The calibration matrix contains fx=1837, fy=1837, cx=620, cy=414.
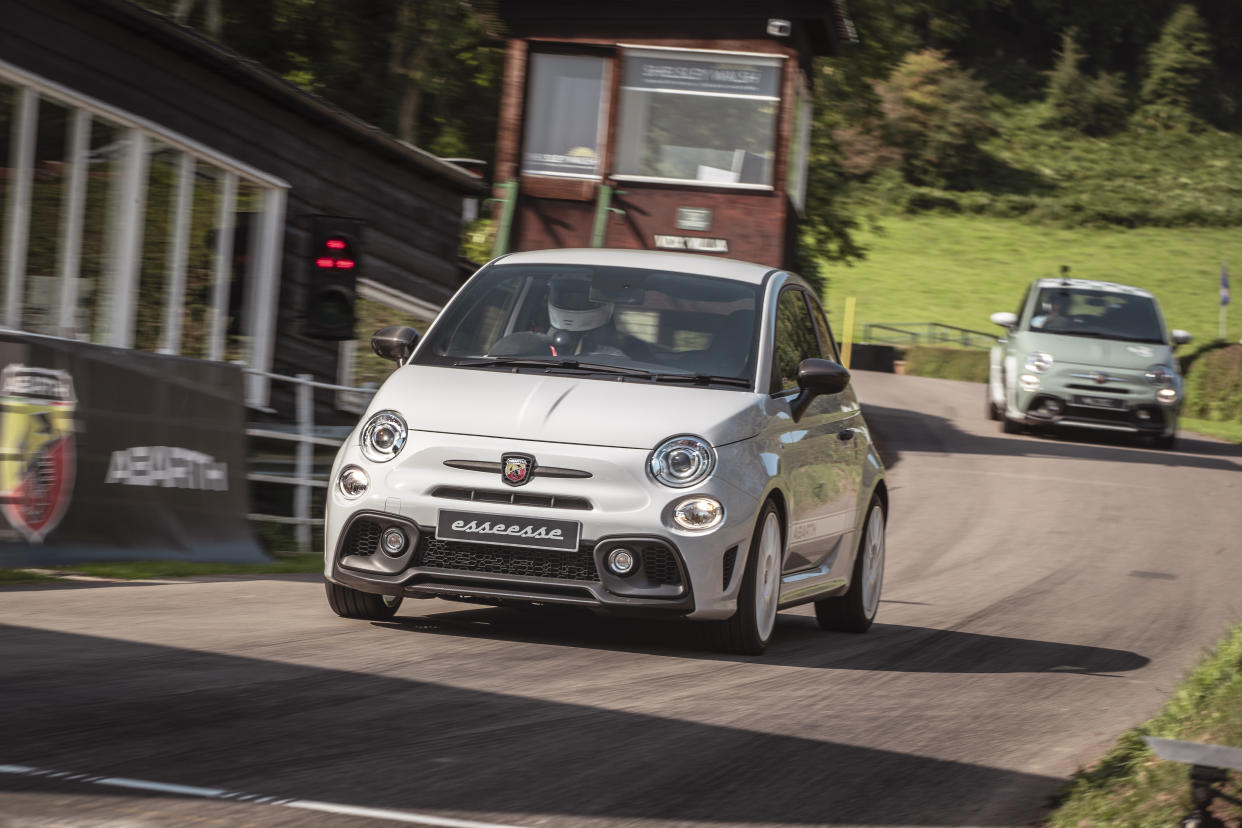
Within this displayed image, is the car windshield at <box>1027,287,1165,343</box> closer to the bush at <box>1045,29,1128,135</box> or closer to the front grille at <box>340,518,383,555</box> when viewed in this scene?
the front grille at <box>340,518,383,555</box>

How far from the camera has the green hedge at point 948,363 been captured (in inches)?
1780

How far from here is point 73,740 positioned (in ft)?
16.5

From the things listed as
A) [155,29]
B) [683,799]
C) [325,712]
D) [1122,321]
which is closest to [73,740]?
[325,712]

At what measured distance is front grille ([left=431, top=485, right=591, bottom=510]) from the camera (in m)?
7.54

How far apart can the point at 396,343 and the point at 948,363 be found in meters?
38.4

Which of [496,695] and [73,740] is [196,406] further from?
[73,740]

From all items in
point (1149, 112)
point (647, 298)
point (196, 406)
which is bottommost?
point (196, 406)

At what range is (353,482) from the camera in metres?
7.83

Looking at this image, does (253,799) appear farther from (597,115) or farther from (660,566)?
(597,115)

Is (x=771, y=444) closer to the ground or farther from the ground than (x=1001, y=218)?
closer to the ground

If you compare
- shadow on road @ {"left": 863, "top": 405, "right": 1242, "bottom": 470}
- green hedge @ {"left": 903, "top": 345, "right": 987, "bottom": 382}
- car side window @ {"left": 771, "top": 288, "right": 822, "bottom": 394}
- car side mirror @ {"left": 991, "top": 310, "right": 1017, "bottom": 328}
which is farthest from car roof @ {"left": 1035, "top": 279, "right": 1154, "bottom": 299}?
green hedge @ {"left": 903, "top": 345, "right": 987, "bottom": 382}

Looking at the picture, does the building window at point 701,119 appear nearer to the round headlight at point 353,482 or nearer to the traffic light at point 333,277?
the traffic light at point 333,277

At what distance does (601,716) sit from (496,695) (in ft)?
1.48

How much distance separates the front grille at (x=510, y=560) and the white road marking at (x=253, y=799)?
123 inches
